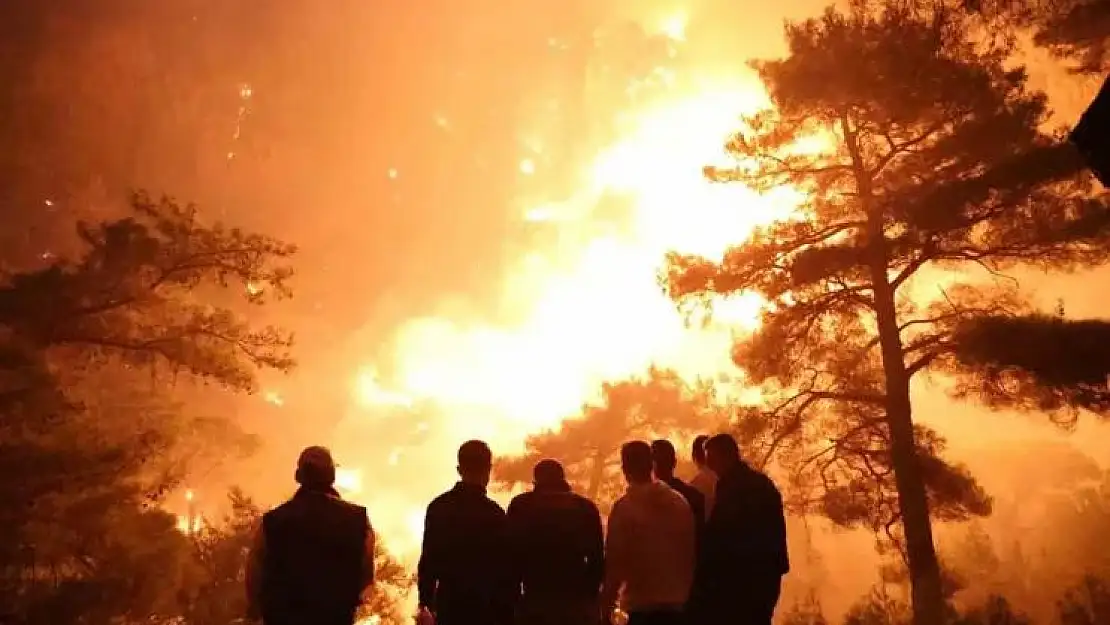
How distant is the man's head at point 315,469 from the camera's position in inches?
165

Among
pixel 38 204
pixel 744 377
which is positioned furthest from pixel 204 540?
pixel 38 204

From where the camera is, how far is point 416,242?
7013 inches

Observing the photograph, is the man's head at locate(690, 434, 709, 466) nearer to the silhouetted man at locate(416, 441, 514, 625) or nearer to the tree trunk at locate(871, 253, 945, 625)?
the silhouetted man at locate(416, 441, 514, 625)

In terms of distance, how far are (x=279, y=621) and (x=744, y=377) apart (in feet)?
33.4

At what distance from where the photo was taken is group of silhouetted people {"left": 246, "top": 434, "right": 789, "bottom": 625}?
421 cm

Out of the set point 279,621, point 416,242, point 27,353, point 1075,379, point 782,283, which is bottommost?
point 279,621

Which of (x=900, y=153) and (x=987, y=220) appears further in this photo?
(x=900, y=153)

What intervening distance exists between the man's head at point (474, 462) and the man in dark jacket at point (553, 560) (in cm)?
28

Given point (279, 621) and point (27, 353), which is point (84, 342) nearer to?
point (27, 353)

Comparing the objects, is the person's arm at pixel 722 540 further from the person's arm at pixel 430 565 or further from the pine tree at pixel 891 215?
the pine tree at pixel 891 215

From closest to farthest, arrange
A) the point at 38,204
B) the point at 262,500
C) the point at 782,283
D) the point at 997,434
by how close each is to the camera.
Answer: the point at 782,283 → the point at 38,204 → the point at 262,500 → the point at 997,434

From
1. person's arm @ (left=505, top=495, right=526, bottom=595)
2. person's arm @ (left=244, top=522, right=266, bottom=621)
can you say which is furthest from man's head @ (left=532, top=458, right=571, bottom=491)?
person's arm @ (left=244, top=522, right=266, bottom=621)

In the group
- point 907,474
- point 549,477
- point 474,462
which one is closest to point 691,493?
point 549,477

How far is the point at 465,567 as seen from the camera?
459 cm
